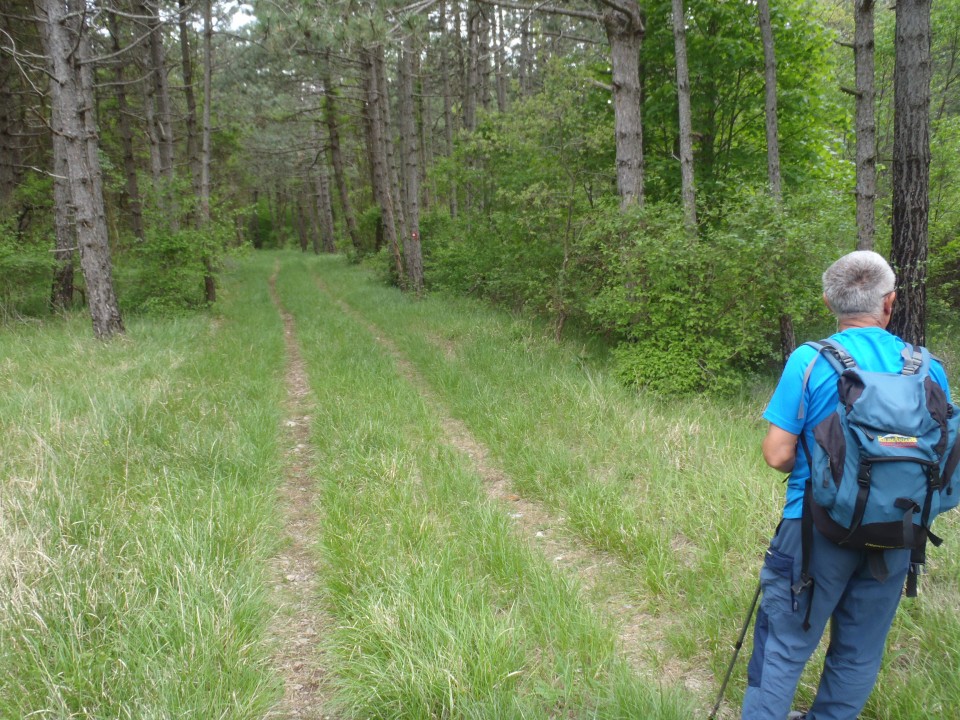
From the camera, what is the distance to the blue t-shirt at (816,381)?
2.04 meters

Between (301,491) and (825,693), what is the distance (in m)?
3.81

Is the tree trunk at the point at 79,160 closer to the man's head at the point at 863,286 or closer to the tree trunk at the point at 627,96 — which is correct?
the tree trunk at the point at 627,96

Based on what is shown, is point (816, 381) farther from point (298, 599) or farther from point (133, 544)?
point (133, 544)

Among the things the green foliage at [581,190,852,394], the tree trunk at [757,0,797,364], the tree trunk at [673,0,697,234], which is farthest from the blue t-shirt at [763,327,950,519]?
the tree trunk at [757,0,797,364]

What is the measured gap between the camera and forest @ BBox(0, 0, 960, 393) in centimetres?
707

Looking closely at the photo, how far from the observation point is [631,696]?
8.13ft

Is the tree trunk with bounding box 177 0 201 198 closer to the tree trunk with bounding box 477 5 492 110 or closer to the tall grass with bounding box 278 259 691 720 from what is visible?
the tree trunk with bounding box 477 5 492 110

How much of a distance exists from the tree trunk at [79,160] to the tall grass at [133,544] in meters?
2.49

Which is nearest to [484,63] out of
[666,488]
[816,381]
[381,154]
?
[381,154]

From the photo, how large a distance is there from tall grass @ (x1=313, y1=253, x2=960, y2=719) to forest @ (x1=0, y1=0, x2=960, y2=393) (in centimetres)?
125

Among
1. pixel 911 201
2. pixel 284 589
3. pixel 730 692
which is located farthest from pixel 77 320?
pixel 911 201

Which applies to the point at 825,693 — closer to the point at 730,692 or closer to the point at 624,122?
the point at 730,692

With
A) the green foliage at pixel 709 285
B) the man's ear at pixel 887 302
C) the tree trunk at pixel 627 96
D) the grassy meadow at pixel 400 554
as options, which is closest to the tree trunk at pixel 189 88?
the tree trunk at pixel 627 96

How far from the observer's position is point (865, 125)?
26.3 ft
